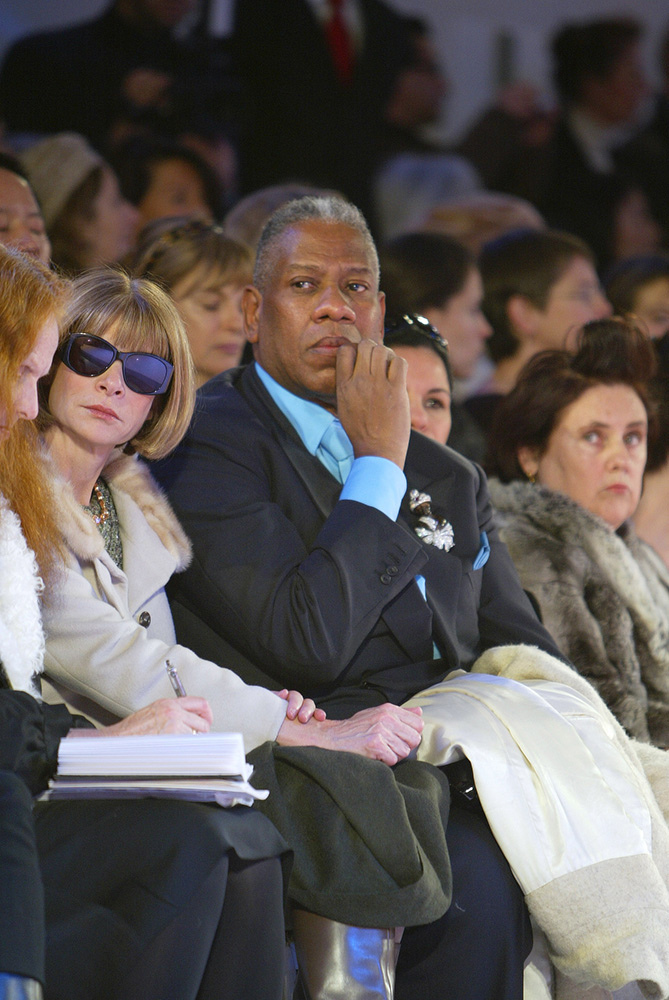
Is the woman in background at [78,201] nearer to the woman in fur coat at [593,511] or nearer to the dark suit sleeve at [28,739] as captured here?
the woman in fur coat at [593,511]

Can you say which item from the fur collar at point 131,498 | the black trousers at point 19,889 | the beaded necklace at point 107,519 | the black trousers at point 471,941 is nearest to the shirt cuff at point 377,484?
the fur collar at point 131,498

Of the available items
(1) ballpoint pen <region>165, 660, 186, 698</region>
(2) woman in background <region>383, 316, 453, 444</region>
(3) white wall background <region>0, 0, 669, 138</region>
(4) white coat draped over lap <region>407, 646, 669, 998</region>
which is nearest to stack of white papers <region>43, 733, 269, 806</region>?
(1) ballpoint pen <region>165, 660, 186, 698</region>

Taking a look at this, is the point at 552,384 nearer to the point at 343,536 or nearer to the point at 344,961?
the point at 343,536

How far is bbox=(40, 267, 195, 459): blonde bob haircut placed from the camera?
2.69 meters

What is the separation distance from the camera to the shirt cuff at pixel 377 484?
2814mm

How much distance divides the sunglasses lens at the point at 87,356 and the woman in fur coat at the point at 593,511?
1.55 metres

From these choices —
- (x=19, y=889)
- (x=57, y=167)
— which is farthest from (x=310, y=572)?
(x=57, y=167)

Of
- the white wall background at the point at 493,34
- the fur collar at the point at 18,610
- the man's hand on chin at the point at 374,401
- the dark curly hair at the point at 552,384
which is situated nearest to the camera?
the fur collar at the point at 18,610

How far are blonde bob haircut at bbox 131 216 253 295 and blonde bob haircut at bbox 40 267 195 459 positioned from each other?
1277mm

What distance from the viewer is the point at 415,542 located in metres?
2.78

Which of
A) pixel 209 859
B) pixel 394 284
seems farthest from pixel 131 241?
pixel 209 859

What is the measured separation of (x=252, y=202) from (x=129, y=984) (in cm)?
346

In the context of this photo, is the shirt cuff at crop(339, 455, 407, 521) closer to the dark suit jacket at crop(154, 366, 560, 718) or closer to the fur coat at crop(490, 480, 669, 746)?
the dark suit jacket at crop(154, 366, 560, 718)

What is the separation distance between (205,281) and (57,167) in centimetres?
93
